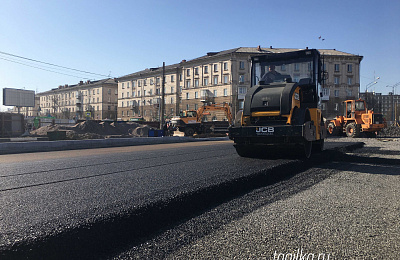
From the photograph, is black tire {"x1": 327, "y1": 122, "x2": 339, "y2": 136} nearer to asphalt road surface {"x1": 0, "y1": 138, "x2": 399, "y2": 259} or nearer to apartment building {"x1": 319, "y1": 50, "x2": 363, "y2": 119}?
asphalt road surface {"x1": 0, "y1": 138, "x2": 399, "y2": 259}

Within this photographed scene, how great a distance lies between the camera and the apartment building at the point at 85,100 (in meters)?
87.6

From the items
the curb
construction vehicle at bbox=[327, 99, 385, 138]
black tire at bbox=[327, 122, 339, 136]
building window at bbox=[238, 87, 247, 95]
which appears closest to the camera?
the curb

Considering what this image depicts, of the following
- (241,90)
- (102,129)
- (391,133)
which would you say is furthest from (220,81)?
(391,133)

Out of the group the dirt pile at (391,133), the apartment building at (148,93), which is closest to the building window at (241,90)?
the apartment building at (148,93)

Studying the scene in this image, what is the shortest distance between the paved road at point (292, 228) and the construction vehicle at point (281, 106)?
72.9 inches

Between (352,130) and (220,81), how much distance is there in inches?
1646

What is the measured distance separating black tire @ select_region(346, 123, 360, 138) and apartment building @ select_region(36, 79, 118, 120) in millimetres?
73375

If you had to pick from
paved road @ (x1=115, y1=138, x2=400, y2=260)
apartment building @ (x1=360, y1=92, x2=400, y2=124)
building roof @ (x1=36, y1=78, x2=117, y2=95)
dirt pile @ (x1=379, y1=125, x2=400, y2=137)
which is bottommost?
paved road @ (x1=115, y1=138, x2=400, y2=260)

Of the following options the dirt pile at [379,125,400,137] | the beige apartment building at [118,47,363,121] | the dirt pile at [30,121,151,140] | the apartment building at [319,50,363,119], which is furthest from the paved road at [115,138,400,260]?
the apartment building at [319,50,363,119]

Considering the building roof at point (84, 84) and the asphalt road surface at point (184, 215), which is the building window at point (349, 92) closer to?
the asphalt road surface at point (184, 215)

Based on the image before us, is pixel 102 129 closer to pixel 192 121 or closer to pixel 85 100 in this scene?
pixel 192 121

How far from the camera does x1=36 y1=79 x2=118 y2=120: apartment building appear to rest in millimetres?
87625

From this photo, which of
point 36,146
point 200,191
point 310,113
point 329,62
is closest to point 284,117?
point 310,113

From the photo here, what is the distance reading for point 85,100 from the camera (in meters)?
92.6
